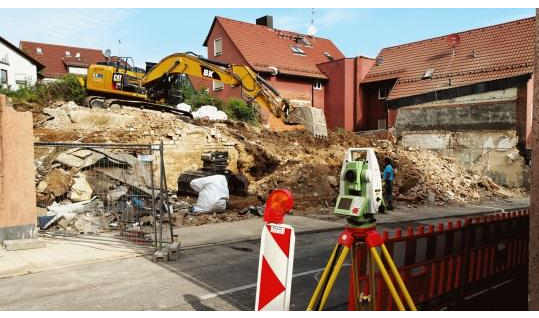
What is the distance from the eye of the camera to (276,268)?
3.55m

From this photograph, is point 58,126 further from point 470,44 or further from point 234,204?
point 470,44

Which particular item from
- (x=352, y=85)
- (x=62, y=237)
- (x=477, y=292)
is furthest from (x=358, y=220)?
(x=352, y=85)

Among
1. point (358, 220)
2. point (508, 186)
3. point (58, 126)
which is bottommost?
point (508, 186)

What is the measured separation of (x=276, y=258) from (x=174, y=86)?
1692 centimetres

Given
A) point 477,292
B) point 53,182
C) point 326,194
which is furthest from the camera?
point 326,194

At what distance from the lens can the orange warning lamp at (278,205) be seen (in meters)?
3.44

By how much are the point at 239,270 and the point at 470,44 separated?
2501 centimetres

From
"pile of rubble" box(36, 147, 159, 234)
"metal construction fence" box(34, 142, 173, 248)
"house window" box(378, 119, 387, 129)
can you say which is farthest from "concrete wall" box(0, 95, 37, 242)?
"house window" box(378, 119, 387, 129)

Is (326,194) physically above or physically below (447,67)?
below

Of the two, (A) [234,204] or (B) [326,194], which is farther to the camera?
(B) [326,194]

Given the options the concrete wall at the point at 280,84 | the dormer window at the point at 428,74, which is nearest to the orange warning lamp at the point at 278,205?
the dormer window at the point at 428,74

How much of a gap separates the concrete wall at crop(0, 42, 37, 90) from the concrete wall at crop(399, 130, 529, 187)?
38.6 meters

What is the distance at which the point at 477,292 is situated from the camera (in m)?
5.34
